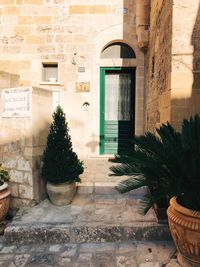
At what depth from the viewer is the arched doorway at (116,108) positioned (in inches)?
290

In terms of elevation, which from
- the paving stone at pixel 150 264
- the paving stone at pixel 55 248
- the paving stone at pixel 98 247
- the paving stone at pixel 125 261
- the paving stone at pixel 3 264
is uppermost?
the paving stone at pixel 150 264

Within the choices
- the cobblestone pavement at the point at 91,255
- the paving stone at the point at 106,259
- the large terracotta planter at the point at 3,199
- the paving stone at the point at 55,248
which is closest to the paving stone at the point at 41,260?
the cobblestone pavement at the point at 91,255

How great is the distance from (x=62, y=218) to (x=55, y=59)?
4536mm

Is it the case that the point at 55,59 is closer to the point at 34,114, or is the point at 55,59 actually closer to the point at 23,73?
the point at 23,73

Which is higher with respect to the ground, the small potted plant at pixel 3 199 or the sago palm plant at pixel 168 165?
the sago palm plant at pixel 168 165

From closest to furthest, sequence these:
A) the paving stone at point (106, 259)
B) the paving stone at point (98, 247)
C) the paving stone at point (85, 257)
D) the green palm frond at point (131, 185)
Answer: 1. the green palm frond at point (131, 185)
2. the paving stone at point (106, 259)
3. the paving stone at point (85, 257)
4. the paving stone at point (98, 247)

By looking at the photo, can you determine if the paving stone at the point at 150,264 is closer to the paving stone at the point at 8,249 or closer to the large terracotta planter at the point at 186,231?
the large terracotta planter at the point at 186,231

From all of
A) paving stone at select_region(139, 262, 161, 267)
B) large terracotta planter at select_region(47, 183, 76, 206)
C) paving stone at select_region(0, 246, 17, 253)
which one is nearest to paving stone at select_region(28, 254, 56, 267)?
paving stone at select_region(0, 246, 17, 253)

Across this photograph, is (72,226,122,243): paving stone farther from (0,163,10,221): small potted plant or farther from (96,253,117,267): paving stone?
(0,163,10,221): small potted plant

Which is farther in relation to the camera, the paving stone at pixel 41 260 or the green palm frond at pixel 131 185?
the paving stone at pixel 41 260

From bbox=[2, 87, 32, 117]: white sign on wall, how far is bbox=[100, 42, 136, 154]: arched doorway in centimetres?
338

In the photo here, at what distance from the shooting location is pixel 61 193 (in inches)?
163

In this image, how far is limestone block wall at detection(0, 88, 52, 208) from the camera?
13.5 feet

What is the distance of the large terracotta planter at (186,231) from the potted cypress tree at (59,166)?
5.72 feet
